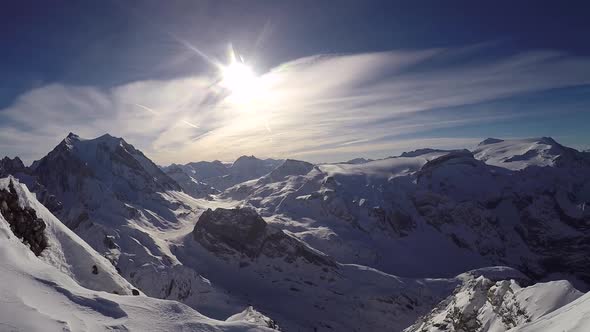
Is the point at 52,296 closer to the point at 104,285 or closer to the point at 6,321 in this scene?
the point at 6,321

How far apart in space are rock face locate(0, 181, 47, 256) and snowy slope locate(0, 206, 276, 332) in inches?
273

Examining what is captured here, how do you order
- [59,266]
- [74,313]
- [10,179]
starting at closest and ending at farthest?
[74,313] → [59,266] → [10,179]

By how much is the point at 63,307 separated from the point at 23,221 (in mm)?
24191

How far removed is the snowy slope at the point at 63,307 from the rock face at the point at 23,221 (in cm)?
693

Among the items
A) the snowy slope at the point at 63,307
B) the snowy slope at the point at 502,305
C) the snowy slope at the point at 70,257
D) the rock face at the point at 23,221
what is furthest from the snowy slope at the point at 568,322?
the rock face at the point at 23,221

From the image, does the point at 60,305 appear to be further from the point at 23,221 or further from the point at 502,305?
the point at 502,305

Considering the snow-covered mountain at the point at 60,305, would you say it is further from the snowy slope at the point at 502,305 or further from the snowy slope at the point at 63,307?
the snowy slope at the point at 502,305

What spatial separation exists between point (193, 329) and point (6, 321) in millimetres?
13276

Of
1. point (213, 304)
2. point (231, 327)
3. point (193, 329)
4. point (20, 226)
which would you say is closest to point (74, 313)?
point (193, 329)

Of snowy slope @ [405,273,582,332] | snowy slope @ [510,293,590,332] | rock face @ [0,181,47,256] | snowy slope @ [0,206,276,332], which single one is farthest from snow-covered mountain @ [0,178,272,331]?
snowy slope @ [405,273,582,332]

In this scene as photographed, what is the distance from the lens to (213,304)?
178m

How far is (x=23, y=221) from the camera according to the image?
44.2m

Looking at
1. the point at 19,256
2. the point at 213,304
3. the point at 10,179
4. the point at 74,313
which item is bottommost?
the point at 213,304

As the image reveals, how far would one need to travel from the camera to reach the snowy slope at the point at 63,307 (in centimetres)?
2278
